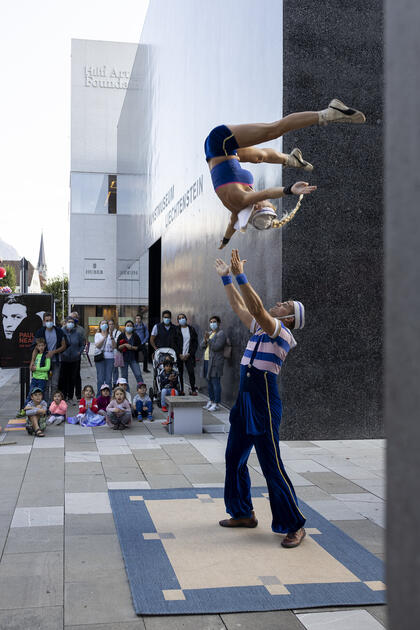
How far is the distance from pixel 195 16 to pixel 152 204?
8.39 metres

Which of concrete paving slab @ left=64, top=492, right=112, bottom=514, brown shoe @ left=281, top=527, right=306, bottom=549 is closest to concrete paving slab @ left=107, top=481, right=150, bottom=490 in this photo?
concrete paving slab @ left=64, top=492, right=112, bottom=514

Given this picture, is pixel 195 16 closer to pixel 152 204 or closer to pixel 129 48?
pixel 152 204

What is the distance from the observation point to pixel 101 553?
16.9ft

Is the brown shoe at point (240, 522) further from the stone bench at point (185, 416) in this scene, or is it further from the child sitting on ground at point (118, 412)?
the child sitting on ground at point (118, 412)

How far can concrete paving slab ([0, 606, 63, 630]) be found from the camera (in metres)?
3.87

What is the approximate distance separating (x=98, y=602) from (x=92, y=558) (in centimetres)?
83

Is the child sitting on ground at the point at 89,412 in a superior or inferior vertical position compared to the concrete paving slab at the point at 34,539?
inferior

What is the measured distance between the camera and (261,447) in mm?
5488

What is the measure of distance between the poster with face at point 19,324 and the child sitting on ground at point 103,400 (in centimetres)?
182

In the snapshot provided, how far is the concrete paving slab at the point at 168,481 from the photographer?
7.47 metres

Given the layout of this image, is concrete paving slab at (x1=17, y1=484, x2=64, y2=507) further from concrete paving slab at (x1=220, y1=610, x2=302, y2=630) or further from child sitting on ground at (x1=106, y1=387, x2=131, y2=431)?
child sitting on ground at (x1=106, y1=387, x2=131, y2=431)

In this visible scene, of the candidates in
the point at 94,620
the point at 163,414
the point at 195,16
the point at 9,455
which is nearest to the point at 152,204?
the point at 195,16

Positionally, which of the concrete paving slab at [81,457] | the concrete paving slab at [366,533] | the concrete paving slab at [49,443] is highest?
A: the concrete paving slab at [366,533]

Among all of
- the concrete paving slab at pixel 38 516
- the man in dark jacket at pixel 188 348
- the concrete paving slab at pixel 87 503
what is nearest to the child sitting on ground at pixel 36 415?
the concrete paving slab at pixel 87 503
